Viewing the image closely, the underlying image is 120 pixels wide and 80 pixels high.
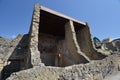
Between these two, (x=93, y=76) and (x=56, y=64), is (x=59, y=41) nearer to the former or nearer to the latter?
(x=56, y=64)

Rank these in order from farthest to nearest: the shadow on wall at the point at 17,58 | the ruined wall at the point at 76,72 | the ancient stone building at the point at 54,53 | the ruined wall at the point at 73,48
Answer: the shadow on wall at the point at 17,58
the ruined wall at the point at 73,48
the ancient stone building at the point at 54,53
the ruined wall at the point at 76,72

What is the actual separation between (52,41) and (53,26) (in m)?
2.38

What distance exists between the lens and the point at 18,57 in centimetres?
1094

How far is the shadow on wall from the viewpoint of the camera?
35.8ft

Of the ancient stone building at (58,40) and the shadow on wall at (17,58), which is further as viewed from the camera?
the shadow on wall at (17,58)

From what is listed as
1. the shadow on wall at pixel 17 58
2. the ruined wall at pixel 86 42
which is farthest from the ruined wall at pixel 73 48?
the shadow on wall at pixel 17 58

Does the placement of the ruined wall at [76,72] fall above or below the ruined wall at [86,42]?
below

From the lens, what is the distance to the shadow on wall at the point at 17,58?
35.8 ft

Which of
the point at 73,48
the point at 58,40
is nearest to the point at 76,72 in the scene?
the point at 73,48

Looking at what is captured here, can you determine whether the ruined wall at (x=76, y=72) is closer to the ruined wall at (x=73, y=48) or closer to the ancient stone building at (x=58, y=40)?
the ancient stone building at (x=58, y=40)

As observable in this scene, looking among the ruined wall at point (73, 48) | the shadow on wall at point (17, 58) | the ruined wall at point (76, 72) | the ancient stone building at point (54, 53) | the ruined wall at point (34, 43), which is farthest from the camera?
the shadow on wall at point (17, 58)

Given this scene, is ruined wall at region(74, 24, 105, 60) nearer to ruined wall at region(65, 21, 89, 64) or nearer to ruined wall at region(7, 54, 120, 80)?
ruined wall at region(65, 21, 89, 64)

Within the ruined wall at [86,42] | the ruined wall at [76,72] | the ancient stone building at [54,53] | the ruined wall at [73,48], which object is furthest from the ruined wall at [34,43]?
the ruined wall at [86,42]

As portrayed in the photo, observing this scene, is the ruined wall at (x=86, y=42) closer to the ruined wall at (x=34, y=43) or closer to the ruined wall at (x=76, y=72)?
the ruined wall at (x=76, y=72)
